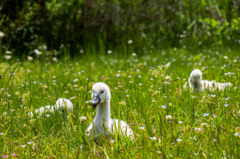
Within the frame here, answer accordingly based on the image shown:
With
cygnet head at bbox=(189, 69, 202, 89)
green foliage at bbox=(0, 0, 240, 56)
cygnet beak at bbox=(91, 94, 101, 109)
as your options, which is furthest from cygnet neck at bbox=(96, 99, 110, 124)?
green foliage at bbox=(0, 0, 240, 56)

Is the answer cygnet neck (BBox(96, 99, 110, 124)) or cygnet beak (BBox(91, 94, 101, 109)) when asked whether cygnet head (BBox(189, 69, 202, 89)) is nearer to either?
cygnet neck (BBox(96, 99, 110, 124))

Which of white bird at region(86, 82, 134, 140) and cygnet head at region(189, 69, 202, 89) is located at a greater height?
cygnet head at region(189, 69, 202, 89)

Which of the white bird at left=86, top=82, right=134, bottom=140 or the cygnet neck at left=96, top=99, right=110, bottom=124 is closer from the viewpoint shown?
the white bird at left=86, top=82, right=134, bottom=140

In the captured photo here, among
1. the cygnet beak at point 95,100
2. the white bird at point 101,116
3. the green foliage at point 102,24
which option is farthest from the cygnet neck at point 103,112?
the green foliage at point 102,24

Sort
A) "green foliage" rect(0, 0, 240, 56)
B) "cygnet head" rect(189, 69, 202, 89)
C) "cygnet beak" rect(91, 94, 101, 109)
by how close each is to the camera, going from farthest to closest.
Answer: "green foliage" rect(0, 0, 240, 56), "cygnet head" rect(189, 69, 202, 89), "cygnet beak" rect(91, 94, 101, 109)

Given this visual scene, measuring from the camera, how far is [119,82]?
4.91 meters

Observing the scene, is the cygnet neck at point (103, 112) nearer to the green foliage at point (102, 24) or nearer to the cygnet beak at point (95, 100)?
the cygnet beak at point (95, 100)

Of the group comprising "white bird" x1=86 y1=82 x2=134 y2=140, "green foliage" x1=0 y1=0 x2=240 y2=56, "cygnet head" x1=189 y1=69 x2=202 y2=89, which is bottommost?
"white bird" x1=86 y1=82 x2=134 y2=140

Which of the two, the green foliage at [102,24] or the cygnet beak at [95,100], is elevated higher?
the green foliage at [102,24]

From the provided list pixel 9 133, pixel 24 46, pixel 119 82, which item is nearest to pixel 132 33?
pixel 24 46

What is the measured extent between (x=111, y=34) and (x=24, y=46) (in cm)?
307

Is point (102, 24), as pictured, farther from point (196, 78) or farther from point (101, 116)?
point (101, 116)

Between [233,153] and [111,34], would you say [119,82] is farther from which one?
[111,34]

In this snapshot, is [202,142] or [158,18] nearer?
[202,142]
